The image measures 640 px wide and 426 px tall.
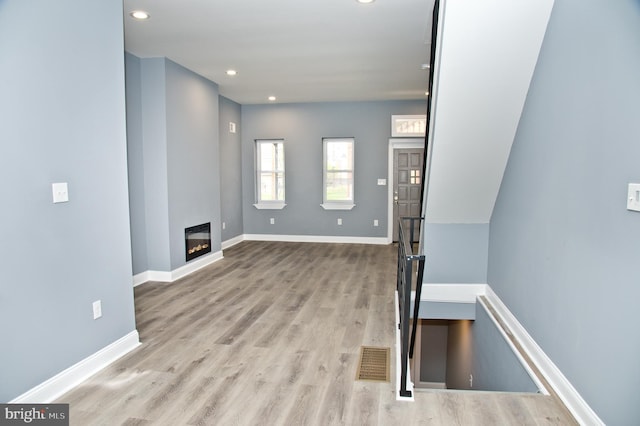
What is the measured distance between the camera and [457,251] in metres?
4.38

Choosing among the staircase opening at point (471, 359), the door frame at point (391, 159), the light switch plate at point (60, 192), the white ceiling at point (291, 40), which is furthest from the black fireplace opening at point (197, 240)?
the door frame at point (391, 159)

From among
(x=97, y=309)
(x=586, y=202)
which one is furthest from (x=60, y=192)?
(x=586, y=202)

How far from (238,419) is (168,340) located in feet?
4.43

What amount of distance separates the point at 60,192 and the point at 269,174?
19.0 ft

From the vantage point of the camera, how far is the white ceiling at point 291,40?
3475 millimetres

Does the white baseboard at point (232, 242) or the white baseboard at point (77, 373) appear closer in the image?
the white baseboard at point (77, 373)

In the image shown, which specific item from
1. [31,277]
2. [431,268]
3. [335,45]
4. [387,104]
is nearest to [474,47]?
[335,45]

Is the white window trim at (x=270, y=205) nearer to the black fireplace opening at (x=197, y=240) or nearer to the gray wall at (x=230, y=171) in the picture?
the gray wall at (x=230, y=171)

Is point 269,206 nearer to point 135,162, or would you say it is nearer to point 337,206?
point 337,206

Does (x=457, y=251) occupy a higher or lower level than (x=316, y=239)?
higher

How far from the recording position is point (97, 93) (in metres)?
2.82

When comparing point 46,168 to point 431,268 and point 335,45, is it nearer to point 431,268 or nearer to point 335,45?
point 335,45

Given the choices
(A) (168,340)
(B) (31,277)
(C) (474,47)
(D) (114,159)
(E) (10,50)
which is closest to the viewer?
(E) (10,50)

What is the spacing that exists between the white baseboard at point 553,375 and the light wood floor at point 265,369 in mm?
76
